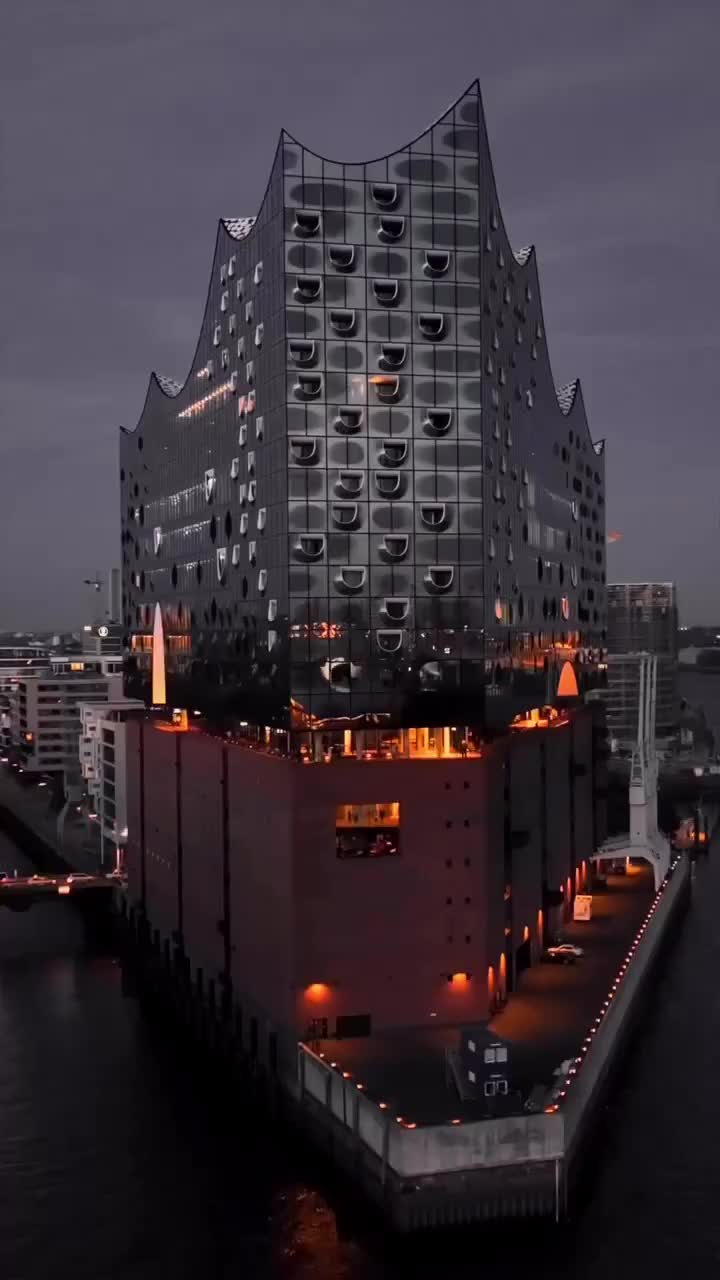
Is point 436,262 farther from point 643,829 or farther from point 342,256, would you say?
point 643,829

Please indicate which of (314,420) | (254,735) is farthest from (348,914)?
(314,420)

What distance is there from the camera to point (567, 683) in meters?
56.0

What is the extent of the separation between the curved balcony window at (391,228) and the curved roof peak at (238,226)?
17.2 ft

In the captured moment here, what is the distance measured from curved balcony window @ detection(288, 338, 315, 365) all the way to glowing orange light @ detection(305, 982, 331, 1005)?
16545mm

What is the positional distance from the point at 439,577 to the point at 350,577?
8.38 feet

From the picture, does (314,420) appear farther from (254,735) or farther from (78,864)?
(78,864)

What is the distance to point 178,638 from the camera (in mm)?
54969

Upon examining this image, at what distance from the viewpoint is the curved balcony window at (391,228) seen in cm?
3917

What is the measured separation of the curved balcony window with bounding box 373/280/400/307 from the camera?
39281 millimetres

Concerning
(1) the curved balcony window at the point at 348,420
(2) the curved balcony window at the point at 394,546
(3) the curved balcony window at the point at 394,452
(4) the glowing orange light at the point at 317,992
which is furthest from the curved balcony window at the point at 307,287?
(4) the glowing orange light at the point at 317,992

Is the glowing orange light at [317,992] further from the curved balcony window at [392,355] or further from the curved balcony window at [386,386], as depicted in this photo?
the curved balcony window at [392,355]

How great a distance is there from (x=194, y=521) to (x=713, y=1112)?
26824 mm

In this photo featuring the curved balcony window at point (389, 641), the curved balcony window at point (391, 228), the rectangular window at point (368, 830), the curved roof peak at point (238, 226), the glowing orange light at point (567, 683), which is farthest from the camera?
the glowing orange light at point (567, 683)

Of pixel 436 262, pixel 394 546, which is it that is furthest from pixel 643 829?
pixel 436 262
